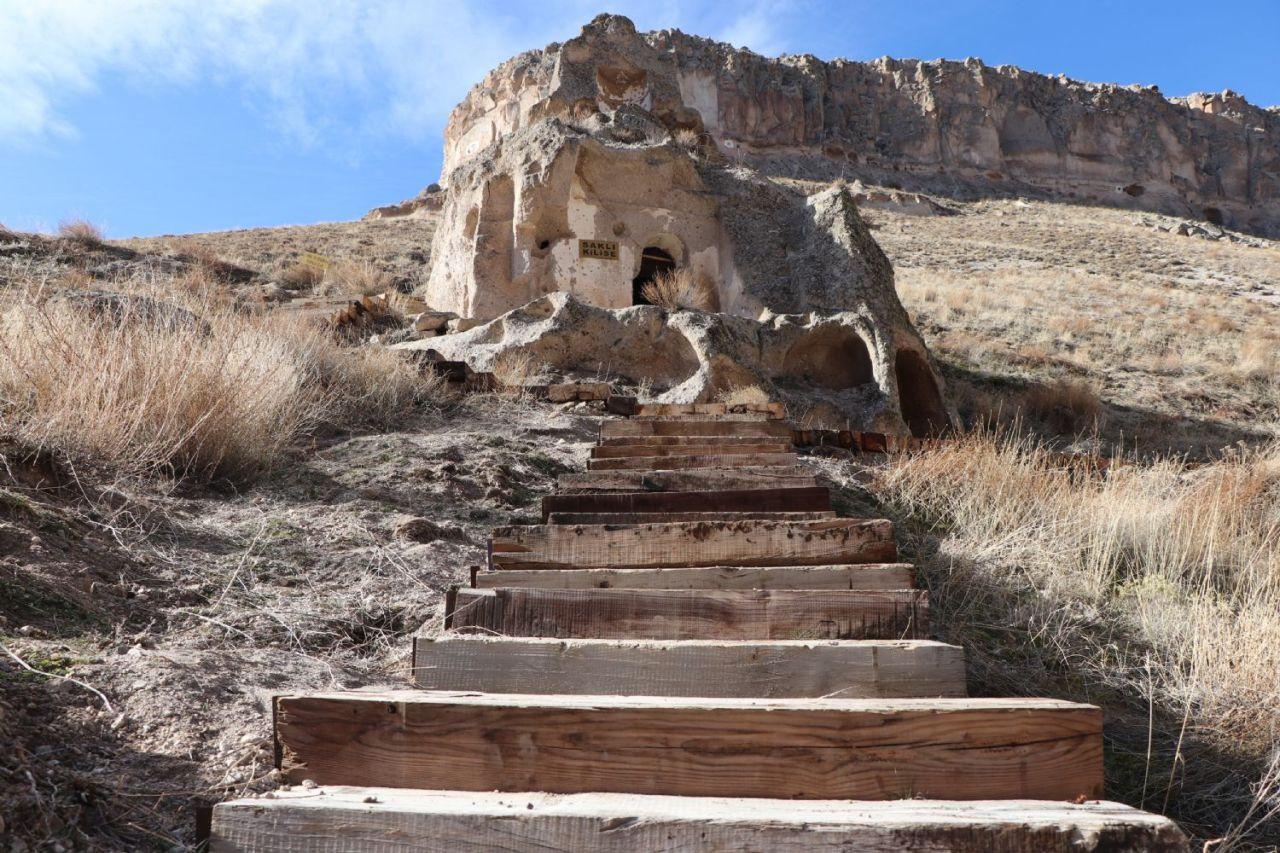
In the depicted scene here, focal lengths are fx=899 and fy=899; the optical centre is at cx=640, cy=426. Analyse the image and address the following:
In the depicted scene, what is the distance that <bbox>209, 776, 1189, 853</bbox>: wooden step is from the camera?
4.95 feet

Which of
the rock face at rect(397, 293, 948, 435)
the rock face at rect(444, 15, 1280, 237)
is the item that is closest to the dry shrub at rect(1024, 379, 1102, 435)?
the rock face at rect(397, 293, 948, 435)

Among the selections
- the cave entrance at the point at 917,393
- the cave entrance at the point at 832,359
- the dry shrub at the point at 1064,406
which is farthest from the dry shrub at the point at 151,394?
the dry shrub at the point at 1064,406

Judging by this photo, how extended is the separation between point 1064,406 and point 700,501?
32.1 ft

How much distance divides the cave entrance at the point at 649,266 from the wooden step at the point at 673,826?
35.6 ft

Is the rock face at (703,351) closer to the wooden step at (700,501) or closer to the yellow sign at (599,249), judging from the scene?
the yellow sign at (599,249)

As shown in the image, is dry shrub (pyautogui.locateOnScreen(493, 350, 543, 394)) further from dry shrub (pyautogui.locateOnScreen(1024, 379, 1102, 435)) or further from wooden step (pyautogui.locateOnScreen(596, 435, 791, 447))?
dry shrub (pyautogui.locateOnScreen(1024, 379, 1102, 435))

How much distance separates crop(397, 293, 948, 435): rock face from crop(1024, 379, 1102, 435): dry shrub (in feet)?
8.45

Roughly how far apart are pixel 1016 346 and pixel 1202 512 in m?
10.9

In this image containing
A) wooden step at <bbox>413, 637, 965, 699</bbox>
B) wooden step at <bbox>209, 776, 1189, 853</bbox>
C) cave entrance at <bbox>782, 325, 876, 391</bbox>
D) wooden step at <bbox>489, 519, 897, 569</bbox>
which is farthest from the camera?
cave entrance at <bbox>782, 325, 876, 391</bbox>

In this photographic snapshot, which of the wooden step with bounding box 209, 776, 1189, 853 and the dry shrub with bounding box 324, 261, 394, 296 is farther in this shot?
the dry shrub with bounding box 324, 261, 394, 296

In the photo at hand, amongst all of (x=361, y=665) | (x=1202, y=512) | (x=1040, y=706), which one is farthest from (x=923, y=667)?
(x=1202, y=512)

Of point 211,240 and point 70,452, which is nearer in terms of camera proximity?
point 70,452

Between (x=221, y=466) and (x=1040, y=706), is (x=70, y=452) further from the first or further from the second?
(x=1040, y=706)

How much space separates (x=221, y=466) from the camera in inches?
183
